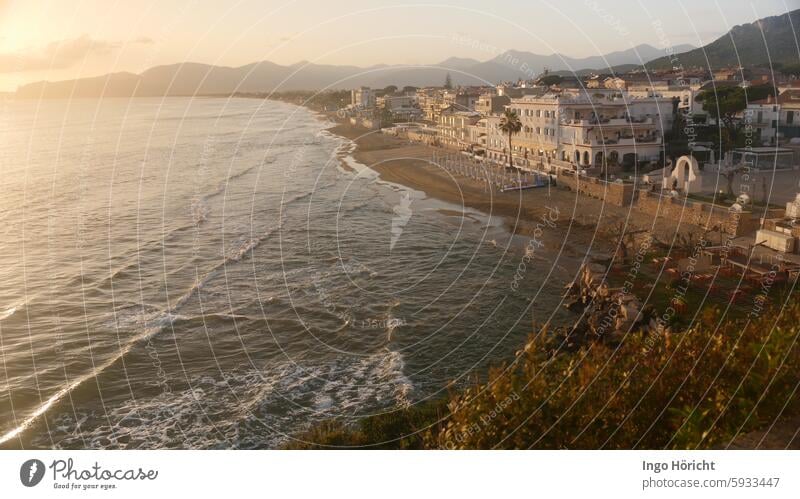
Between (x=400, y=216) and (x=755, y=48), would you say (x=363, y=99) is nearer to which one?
(x=755, y=48)

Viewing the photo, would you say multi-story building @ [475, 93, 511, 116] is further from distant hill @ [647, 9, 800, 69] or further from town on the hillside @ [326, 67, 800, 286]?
distant hill @ [647, 9, 800, 69]

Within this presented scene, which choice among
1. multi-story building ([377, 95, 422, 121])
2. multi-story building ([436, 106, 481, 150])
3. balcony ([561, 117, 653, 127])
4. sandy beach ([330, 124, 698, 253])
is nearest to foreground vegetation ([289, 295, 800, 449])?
sandy beach ([330, 124, 698, 253])

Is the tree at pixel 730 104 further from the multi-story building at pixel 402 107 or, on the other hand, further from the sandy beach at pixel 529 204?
the multi-story building at pixel 402 107

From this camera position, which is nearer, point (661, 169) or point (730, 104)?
point (661, 169)

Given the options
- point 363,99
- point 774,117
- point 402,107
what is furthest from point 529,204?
point 363,99
